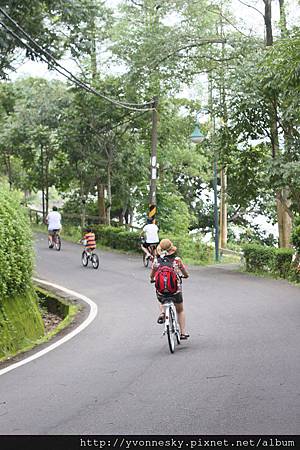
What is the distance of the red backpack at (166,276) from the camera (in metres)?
10.9

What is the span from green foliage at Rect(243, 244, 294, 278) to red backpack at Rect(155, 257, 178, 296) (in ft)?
36.5

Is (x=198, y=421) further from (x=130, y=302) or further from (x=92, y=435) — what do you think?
(x=130, y=302)

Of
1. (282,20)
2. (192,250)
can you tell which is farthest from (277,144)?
(192,250)

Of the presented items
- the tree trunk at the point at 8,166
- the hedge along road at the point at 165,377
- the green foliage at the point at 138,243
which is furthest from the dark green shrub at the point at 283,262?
the tree trunk at the point at 8,166

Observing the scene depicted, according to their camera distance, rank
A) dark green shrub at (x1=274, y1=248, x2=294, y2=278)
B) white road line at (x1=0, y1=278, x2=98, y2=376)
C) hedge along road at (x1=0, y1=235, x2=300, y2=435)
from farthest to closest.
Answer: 1. dark green shrub at (x1=274, y1=248, x2=294, y2=278)
2. white road line at (x1=0, y1=278, x2=98, y2=376)
3. hedge along road at (x1=0, y1=235, x2=300, y2=435)

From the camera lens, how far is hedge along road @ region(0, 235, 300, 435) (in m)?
6.86

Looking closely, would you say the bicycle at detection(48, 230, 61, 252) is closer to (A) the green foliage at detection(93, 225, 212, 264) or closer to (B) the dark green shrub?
(A) the green foliage at detection(93, 225, 212, 264)

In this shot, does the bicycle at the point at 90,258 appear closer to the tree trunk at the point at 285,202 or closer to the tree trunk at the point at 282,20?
the tree trunk at the point at 285,202

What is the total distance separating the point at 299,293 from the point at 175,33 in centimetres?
1252

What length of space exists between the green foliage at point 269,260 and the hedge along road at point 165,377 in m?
5.41

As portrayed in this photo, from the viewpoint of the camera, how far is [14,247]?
1311 centimetres

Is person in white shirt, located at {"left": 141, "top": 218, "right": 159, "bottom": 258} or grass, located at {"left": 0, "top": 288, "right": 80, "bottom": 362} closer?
grass, located at {"left": 0, "top": 288, "right": 80, "bottom": 362}

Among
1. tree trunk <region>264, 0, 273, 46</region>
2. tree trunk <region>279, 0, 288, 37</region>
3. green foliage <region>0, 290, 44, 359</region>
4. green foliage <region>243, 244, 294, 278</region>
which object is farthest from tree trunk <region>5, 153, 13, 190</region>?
green foliage <region>0, 290, 44, 359</region>

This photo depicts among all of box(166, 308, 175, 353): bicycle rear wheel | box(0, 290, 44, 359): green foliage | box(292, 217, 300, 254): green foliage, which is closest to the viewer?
box(166, 308, 175, 353): bicycle rear wheel
